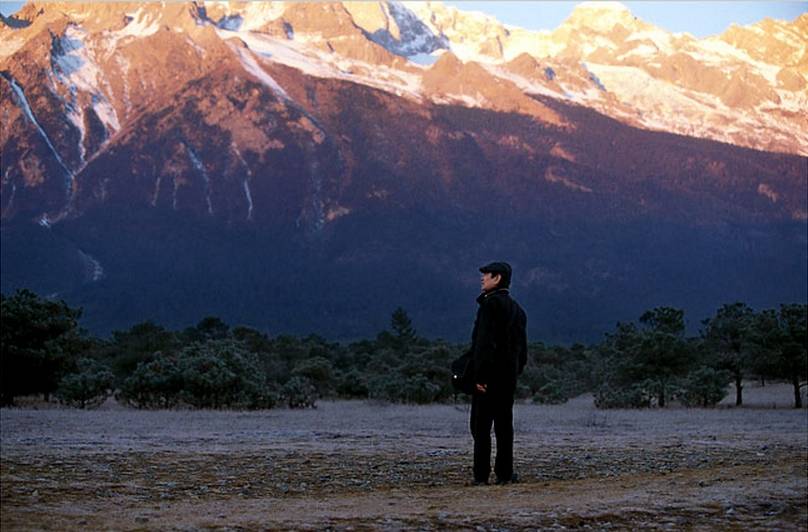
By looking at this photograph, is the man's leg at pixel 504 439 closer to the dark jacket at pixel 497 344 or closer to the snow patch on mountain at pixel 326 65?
the dark jacket at pixel 497 344

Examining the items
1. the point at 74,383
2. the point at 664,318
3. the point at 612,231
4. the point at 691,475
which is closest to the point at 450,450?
the point at 691,475

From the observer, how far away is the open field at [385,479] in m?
8.03

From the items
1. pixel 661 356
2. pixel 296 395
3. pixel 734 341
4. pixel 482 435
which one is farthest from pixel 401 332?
pixel 482 435

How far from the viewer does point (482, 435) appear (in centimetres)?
1082

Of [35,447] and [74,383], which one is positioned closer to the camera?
[35,447]

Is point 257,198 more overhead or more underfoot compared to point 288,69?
more underfoot

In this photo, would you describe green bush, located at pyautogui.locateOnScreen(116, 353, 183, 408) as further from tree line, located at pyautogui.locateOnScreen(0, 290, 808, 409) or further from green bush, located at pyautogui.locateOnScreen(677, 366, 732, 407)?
green bush, located at pyautogui.locateOnScreen(677, 366, 732, 407)

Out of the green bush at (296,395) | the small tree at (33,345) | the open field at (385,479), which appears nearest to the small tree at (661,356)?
the green bush at (296,395)

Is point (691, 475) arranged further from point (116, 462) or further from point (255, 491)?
point (116, 462)

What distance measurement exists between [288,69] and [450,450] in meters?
153

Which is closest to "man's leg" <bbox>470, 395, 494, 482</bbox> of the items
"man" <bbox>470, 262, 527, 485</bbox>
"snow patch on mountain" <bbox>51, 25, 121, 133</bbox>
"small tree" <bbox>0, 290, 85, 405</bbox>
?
"man" <bbox>470, 262, 527, 485</bbox>

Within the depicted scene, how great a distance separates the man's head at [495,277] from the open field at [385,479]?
6.92 feet

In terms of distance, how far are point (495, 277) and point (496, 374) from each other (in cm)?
108

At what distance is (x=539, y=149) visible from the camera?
455ft
